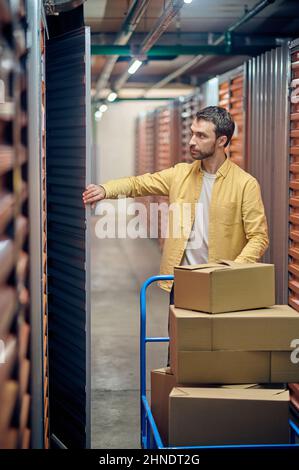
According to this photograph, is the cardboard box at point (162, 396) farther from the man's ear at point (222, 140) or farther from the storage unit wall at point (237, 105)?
the storage unit wall at point (237, 105)

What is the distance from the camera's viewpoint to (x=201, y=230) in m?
4.82

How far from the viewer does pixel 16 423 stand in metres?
2.38

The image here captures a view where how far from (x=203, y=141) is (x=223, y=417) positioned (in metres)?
1.97

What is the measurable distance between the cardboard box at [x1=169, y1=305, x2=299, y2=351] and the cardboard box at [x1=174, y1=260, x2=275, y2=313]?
0.25 feet

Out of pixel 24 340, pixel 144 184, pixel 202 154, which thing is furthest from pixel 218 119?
pixel 24 340

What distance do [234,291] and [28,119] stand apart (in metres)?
1.38

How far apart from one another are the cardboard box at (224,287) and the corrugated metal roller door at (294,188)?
1.95 metres

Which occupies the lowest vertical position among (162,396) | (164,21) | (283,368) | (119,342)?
(119,342)

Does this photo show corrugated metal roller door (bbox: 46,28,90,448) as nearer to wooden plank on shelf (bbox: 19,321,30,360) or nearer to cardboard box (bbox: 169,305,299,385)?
cardboard box (bbox: 169,305,299,385)

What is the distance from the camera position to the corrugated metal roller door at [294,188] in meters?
5.64

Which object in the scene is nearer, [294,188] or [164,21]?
[294,188]

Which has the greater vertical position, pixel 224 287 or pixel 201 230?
pixel 201 230

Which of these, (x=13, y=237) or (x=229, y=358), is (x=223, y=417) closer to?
(x=229, y=358)

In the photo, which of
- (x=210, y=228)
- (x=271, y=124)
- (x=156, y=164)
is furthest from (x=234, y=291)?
(x=156, y=164)
